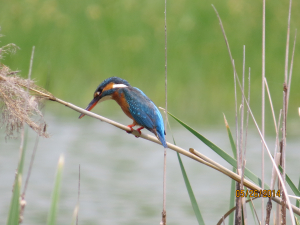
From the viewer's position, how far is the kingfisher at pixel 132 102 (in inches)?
91.0

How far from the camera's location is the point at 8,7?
8055 millimetres

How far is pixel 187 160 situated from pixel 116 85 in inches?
159

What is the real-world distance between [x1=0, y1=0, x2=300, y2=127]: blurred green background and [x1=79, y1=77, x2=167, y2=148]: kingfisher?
416 cm

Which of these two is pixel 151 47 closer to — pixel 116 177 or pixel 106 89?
pixel 116 177

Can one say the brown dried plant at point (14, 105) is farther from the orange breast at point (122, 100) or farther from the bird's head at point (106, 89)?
the orange breast at point (122, 100)

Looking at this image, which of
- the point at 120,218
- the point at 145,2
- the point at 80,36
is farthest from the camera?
the point at 145,2

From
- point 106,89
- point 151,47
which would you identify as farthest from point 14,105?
point 151,47

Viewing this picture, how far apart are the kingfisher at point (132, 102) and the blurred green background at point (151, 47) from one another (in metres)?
4.16

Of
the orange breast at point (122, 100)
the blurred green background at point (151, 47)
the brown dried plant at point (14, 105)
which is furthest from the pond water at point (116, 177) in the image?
the brown dried plant at point (14, 105)

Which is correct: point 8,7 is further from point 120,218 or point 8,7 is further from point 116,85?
point 116,85

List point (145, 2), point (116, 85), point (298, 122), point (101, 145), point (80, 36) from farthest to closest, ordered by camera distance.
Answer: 1. point (145, 2)
2. point (80, 36)
3. point (298, 122)
4. point (101, 145)
5. point (116, 85)

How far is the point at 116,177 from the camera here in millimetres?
5320

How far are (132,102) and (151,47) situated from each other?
5439mm

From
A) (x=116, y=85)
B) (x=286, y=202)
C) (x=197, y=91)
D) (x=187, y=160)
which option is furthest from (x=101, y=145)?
(x=286, y=202)
